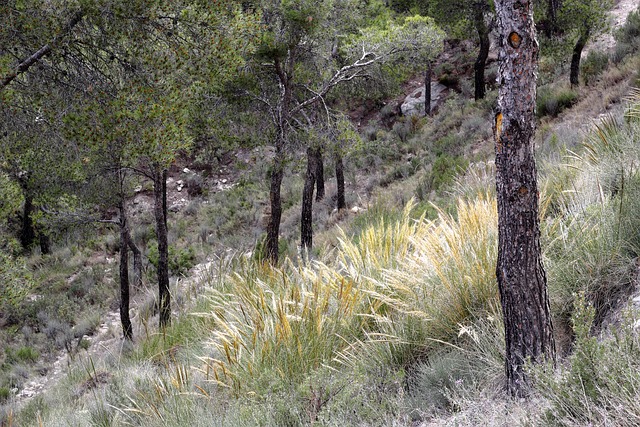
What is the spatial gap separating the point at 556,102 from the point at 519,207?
49.4ft

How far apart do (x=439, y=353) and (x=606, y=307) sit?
1075mm

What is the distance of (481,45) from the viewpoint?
22.4 meters

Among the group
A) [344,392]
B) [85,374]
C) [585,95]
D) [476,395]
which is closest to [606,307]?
[476,395]

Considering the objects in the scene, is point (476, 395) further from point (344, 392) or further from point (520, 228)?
point (520, 228)

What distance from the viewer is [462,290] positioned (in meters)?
3.94

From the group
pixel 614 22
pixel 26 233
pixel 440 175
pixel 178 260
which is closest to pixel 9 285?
pixel 178 260

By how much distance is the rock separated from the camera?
89.9 ft

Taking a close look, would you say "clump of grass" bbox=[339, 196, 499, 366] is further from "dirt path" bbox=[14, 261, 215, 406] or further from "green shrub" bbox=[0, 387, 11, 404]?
"green shrub" bbox=[0, 387, 11, 404]

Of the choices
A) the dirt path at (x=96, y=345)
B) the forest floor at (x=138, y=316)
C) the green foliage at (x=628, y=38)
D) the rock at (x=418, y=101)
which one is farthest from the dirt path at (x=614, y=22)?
the dirt path at (x=96, y=345)

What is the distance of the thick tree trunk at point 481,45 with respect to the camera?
2022 centimetres

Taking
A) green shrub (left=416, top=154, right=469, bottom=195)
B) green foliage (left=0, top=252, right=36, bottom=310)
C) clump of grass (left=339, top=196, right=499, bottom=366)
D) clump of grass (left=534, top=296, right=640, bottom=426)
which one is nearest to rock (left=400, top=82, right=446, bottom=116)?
green shrub (left=416, top=154, right=469, bottom=195)

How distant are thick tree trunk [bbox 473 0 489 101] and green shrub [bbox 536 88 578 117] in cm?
497

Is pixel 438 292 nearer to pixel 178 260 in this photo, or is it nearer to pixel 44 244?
pixel 178 260

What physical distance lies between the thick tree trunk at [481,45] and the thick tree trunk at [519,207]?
62.3 ft
